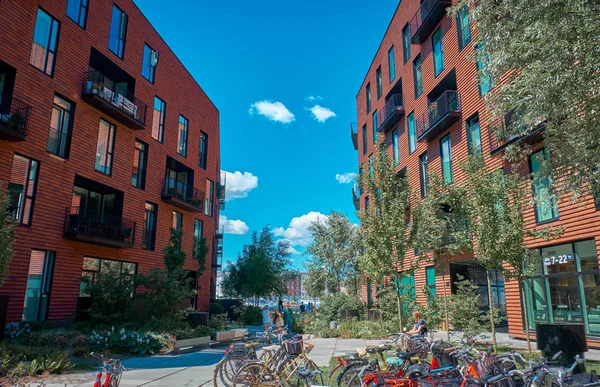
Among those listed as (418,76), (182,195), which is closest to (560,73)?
(418,76)

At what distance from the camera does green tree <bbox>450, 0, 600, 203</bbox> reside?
7.45m

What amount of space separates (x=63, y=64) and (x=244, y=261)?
2508 centimetres

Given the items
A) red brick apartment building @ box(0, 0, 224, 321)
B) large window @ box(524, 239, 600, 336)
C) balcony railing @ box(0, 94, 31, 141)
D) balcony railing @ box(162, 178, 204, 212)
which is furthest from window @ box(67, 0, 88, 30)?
large window @ box(524, 239, 600, 336)

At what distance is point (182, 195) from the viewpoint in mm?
28109

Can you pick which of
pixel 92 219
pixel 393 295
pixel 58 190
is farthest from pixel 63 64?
pixel 393 295

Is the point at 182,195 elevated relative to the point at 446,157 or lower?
lower

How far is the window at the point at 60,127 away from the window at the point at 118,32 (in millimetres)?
4674

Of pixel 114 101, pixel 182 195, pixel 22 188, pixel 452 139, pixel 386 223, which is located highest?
pixel 114 101

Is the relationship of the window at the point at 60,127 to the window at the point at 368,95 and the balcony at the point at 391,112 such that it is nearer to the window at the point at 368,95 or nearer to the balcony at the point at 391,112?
the balcony at the point at 391,112

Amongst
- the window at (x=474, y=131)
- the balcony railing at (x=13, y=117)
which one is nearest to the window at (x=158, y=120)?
the balcony railing at (x=13, y=117)

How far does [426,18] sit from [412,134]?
6249 mm

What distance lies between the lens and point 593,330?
41.4 ft

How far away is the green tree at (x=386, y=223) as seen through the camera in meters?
14.1

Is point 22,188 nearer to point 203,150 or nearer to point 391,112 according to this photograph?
point 203,150
